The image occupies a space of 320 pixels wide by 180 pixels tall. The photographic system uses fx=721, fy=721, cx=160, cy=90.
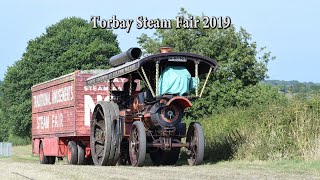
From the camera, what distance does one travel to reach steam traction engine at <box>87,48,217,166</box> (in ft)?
63.4

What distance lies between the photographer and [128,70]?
19.8 metres

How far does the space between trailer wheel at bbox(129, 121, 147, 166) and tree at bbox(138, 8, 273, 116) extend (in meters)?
14.7

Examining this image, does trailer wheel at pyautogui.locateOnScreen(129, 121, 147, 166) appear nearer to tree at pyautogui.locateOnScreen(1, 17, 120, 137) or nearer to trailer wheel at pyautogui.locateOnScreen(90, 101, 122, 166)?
trailer wheel at pyautogui.locateOnScreen(90, 101, 122, 166)

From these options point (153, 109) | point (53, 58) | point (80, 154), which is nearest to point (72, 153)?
point (80, 154)

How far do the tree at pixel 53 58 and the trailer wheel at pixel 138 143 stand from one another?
36285 millimetres

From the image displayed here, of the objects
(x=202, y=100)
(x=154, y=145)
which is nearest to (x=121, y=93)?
(x=154, y=145)

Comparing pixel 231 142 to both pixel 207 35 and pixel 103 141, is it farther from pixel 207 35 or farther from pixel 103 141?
pixel 207 35

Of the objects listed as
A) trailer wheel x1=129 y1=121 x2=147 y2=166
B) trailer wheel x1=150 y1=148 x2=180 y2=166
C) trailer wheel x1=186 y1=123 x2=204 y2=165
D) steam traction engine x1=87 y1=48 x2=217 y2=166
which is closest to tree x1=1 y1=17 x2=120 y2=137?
trailer wheel x1=150 y1=148 x2=180 y2=166

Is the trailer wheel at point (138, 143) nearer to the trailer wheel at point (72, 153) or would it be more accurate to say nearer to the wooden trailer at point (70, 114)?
the wooden trailer at point (70, 114)

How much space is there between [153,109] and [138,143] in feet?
3.33

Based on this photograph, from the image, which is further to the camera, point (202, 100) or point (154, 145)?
point (202, 100)

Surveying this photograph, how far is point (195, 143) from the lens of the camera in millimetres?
20234

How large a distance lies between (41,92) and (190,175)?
51.6 feet

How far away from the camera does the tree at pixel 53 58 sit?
56.8 meters
